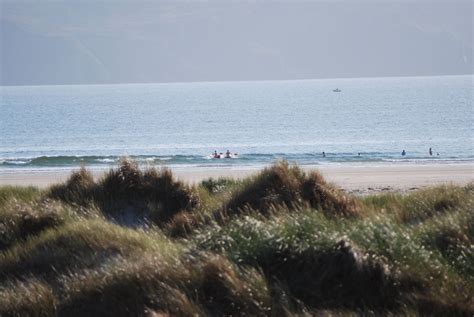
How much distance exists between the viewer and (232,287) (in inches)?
299

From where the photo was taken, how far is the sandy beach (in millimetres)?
31898

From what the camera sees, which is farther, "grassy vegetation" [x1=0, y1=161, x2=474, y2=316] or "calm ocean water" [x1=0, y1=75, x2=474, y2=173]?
"calm ocean water" [x1=0, y1=75, x2=474, y2=173]

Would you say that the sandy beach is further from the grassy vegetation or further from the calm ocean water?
the grassy vegetation

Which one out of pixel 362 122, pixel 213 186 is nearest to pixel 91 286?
pixel 213 186

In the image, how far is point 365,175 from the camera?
120 feet

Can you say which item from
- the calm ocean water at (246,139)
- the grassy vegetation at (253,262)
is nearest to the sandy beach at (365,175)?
the calm ocean water at (246,139)

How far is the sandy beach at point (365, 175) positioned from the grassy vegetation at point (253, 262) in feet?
63.9

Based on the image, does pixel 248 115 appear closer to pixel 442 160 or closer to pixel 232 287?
pixel 442 160

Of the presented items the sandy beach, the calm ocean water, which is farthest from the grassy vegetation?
the calm ocean water

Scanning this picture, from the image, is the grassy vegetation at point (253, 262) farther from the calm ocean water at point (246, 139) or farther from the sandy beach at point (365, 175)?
the calm ocean water at point (246, 139)

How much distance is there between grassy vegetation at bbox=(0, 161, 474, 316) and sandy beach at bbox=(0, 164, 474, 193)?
19464 mm

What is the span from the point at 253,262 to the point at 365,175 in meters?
28.9

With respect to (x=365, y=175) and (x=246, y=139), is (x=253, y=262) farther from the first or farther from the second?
(x=246, y=139)

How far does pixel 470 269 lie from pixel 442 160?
131ft
